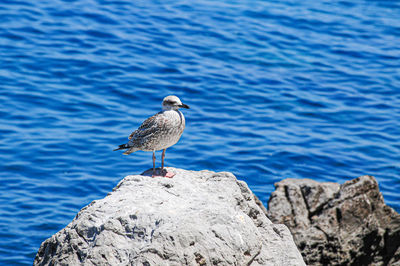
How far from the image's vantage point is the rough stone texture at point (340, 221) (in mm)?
9898

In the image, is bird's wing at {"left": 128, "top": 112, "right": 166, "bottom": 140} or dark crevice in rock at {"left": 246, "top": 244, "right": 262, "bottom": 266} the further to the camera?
bird's wing at {"left": 128, "top": 112, "right": 166, "bottom": 140}

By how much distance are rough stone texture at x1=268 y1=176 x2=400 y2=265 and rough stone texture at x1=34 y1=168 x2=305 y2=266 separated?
312 cm

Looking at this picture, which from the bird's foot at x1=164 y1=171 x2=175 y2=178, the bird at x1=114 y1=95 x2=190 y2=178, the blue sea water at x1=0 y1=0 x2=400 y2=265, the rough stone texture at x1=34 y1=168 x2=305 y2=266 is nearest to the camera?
the rough stone texture at x1=34 y1=168 x2=305 y2=266

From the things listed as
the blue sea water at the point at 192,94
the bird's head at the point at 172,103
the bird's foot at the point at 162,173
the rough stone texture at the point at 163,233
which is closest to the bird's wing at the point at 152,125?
the bird's head at the point at 172,103

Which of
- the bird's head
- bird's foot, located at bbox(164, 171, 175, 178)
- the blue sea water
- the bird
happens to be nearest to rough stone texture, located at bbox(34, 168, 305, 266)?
bird's foot, located at bbox(164, 171, 175, 178)

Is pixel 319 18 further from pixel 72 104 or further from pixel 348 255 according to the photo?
pixel 348 255

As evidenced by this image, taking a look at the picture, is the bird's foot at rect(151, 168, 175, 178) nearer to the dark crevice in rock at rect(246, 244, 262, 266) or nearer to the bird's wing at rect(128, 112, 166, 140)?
the bird's wing at rect(128, 112, 166, 140)

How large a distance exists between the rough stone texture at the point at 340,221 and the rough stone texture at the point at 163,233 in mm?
3121

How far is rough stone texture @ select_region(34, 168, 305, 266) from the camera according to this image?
5863 mm

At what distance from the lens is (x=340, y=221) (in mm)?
10242

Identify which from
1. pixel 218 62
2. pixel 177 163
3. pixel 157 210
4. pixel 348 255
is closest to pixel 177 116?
pixel 157 210

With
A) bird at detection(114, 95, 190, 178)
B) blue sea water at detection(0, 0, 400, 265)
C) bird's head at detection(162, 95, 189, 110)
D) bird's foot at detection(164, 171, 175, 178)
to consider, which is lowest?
bird's foot at detection(164, 171, 175, 178)

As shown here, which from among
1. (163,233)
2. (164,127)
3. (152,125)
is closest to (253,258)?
(163,233)

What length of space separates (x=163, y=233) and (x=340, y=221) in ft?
16.9
